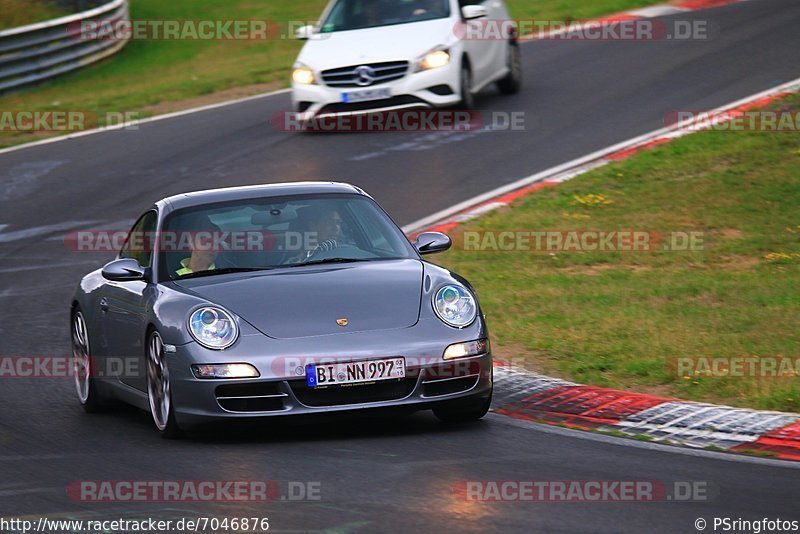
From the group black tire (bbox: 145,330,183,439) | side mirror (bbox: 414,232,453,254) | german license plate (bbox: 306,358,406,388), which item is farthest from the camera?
side mirror (bbox: 414,232,453,254)

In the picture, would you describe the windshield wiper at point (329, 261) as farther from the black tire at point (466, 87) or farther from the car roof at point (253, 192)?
the black tire at point (466, 87)

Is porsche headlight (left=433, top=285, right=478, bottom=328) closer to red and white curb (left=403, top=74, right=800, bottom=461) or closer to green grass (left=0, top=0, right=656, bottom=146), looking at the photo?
red and white curb (left=403, top=74, right=800, bottom=461)

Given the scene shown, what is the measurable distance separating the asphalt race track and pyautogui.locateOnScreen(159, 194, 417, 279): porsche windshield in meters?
0.95

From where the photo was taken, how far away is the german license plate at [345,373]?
7.48 meters

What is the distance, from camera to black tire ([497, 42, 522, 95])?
66.6 ft

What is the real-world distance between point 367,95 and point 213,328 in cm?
1083

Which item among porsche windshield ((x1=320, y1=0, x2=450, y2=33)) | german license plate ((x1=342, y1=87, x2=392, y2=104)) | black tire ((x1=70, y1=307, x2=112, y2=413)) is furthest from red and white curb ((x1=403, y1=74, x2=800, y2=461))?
porsche windshield ((x1=320, y1=0, x2=450, y2=33))

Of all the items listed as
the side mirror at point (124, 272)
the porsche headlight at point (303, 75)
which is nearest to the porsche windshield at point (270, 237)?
the side mirror at point (124, 272)

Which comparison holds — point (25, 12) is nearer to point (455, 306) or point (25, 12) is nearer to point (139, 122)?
point (139, 122)

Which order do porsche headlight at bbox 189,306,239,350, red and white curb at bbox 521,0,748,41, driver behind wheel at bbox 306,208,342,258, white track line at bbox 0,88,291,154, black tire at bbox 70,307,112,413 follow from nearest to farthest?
porsche headlight at bbox 189,306,239,350 → driver behind wheel at bbox 306,208,342,258 → black tire at bbox 70,307,112,413 → white track line at bbox 0,88,291,154 → red and white curb at bbox 521,0,748,41

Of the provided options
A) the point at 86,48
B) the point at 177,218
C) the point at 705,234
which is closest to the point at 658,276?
the point at 705,234

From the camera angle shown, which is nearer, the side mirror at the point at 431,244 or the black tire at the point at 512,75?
the side mirror at the point at 431,244

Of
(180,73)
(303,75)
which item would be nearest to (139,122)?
(303,75)

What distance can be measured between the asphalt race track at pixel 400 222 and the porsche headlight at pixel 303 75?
703 mm
